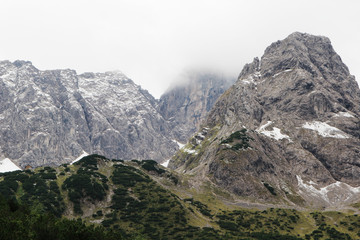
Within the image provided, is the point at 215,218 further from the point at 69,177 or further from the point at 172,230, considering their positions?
the point at 69,177

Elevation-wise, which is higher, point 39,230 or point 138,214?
point 39,230

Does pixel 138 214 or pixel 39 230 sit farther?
pixel 138 214

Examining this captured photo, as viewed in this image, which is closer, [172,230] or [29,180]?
[172,230]

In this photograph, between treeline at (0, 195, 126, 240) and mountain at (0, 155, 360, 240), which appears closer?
treeline at (0, 195, 126, 240)

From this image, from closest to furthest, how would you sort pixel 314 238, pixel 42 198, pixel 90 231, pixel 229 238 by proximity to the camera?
pixel 90 231
pixel 229 238
pixel 42 198
pixel 314 238

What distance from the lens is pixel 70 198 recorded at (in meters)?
168

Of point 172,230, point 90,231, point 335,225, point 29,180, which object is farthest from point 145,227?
point 335,225

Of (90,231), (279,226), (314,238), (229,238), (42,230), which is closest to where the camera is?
(42,230)

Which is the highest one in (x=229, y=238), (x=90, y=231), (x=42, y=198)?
(x=90, y=231)

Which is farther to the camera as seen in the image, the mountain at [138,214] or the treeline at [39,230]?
the mountain at [138,214]

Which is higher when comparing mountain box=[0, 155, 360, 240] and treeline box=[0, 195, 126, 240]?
treeline box=[0, 195, 126, 240]

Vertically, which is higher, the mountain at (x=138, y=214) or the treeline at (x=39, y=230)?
the treeline at (x=39, y=230)

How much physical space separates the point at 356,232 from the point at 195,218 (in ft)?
307

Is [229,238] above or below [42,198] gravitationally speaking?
above
